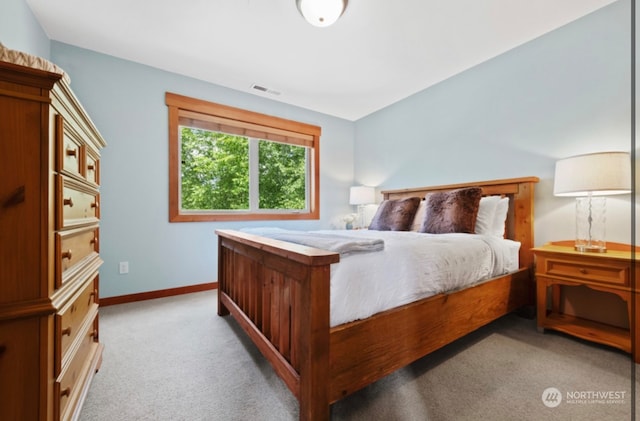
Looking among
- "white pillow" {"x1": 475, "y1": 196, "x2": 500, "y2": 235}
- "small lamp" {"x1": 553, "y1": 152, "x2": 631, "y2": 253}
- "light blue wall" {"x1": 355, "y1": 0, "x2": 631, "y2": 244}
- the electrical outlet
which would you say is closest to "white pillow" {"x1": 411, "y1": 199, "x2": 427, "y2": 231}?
"white pillow" {"x1": 475, "y1": 196, "x2": 500, "y2": 235}

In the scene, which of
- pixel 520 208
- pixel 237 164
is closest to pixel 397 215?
pixel 520 208

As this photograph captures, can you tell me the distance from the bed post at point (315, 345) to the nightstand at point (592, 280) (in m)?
1.85

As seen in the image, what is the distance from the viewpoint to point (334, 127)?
162 inches

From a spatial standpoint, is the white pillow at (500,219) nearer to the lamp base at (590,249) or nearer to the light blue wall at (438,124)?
the light blue wall at (438,124)

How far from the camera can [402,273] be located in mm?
1303

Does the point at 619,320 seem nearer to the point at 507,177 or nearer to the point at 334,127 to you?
the point at 507,177

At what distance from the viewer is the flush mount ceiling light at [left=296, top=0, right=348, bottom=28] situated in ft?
5.82

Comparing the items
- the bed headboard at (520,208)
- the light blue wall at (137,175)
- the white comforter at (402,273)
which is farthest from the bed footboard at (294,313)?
the bed headboard at (520,208)

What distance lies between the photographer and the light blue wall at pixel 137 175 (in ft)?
8.10

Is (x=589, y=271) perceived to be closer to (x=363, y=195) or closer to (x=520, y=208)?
(x=520, y=208)

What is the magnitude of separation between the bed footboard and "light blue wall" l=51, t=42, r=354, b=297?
1503mm

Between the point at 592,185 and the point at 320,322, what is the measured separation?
198 cm

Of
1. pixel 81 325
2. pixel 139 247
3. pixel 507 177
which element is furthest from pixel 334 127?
pixel 81 325

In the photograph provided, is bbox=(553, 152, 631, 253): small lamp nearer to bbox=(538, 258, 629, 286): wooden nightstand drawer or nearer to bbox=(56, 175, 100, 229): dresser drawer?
bbox=(538, 258, 629, 286): wooden nightstand drawer
